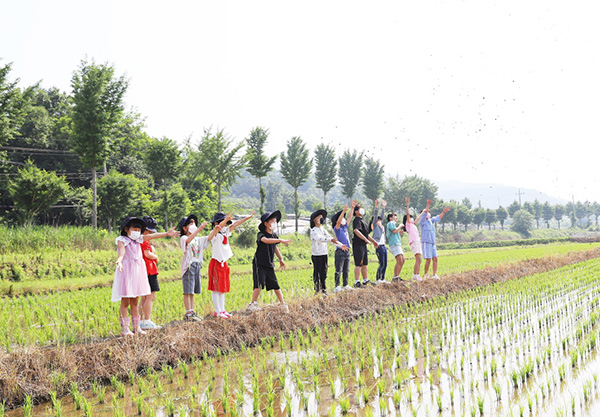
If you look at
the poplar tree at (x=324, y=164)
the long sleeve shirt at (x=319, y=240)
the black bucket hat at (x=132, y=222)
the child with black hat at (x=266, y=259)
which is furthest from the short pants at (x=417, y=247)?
the poplar tree at (x=324, y=164)

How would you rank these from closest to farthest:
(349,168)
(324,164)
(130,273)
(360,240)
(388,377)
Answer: (388,377) → (130,273) → (360,240) → (324,164) → (349,168)

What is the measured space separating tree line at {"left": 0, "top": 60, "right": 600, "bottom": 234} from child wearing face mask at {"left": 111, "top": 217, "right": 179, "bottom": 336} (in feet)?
57.2

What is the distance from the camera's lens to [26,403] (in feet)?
13.7

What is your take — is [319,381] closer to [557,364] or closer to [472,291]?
[557,364]

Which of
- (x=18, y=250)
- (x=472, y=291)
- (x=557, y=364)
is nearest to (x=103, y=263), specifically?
(x=18, y=250)

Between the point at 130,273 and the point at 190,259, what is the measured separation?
47.9 inches

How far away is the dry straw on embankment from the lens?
4.39 meters

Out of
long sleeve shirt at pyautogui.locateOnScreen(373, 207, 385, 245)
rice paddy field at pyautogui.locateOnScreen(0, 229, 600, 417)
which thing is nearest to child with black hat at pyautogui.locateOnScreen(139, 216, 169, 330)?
rice paddy field at pyautogui.locateOnScreen(0, 229, 600, 417)

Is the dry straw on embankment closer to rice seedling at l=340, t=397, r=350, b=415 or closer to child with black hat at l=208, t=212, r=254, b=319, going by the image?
child with black hat at l=208, t=212, r=254, b=319

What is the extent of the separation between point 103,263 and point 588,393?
651 inches

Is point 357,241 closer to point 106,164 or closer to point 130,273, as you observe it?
point 130,273

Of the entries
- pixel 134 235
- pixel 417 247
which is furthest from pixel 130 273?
pixel 417 247

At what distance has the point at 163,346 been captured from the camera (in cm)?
525

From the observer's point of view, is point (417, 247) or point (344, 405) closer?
point (344, 405)
